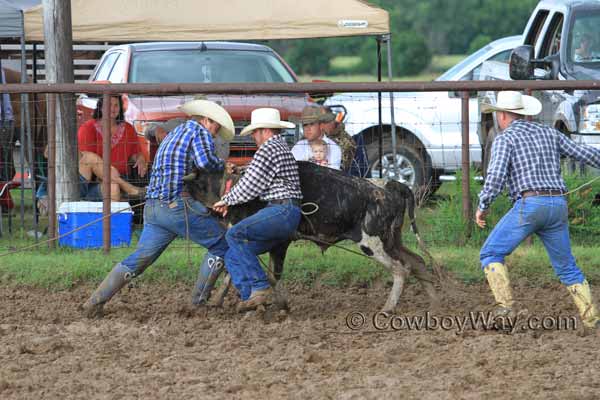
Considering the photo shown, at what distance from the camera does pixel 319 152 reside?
1050 cm

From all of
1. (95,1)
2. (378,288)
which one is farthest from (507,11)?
(378,288)

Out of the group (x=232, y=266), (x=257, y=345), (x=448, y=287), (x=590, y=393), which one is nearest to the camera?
(x=590, y=393)

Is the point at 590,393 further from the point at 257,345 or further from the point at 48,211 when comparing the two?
the point at 48,211

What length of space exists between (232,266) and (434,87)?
9.78ft

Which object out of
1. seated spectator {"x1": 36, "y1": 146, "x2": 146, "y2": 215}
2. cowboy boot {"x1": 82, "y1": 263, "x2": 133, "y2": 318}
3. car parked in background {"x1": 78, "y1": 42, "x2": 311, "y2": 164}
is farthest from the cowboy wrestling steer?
car parked in background {"x1": 78, "y1": 42, "x2": 311, "y2": 164}

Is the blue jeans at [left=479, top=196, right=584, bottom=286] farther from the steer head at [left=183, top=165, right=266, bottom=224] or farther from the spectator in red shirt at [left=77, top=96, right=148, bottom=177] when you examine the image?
the spectator in red shirt at [left=77, top=96, right=148, bottom=177]

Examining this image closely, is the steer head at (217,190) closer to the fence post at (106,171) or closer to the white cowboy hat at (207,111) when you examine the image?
the white cowboy hat at (207,111)

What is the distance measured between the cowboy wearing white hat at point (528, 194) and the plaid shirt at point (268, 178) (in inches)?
57.2

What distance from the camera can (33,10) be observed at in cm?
1238

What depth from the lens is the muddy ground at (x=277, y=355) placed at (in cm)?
614

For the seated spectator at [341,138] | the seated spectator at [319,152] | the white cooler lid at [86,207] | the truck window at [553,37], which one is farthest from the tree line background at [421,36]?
the white cooler lid at [86,207]

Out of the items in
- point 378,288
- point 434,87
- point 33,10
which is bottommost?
point 378,288

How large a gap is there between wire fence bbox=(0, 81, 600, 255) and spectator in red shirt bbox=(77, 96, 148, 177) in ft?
0.03

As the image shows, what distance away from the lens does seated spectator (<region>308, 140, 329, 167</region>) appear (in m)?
10.5
